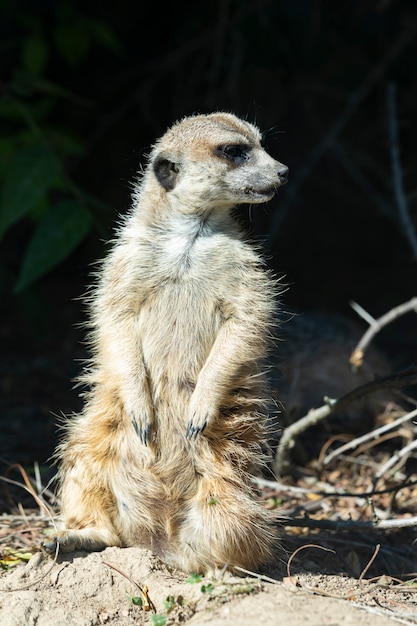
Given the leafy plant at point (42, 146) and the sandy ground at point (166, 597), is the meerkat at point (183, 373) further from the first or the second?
the leafy plant at point (42, 146)

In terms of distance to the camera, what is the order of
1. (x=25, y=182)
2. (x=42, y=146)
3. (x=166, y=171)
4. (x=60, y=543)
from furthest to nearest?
(x=42, y=146)
(x=25, y=182)
(x=166, y=171)
(x=60, y=543)

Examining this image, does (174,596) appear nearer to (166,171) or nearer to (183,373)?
(183,373)

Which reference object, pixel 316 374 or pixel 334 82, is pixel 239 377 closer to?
pixel 316 374

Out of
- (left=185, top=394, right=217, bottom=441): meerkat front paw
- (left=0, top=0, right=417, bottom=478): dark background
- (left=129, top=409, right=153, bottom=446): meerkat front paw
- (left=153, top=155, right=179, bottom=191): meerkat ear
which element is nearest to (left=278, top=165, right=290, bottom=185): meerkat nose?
(left=153, top=155, right=179, bottom=191): meerkat ear

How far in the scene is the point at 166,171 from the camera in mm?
3557

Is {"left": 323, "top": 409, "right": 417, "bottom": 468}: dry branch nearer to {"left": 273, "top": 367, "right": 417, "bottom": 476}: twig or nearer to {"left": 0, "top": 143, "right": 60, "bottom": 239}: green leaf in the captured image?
{"left": 273, "top": 367, "right": 417, "bottom": 476}: twig

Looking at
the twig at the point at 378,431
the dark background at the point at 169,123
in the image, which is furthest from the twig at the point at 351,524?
the dark background at the point at 169,123

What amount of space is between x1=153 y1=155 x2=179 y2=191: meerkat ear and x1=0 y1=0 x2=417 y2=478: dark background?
1.23 metres

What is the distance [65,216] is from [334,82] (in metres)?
2.92

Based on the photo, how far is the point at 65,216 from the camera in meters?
4.86

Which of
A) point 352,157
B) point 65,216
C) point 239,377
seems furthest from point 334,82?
point 239,377

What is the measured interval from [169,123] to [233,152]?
3808 millimetres

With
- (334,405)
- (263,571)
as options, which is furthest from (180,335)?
(263,571)

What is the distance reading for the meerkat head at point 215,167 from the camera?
3365 mm
